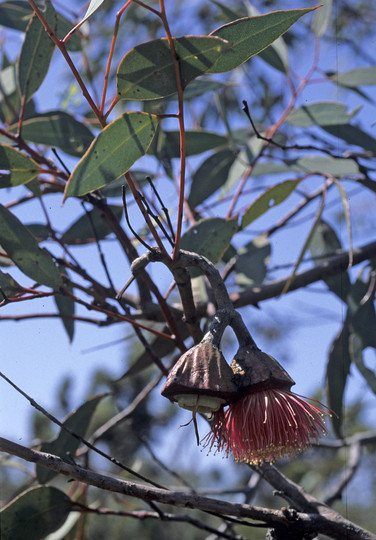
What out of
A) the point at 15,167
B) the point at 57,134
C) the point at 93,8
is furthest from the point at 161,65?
the point at 57,134

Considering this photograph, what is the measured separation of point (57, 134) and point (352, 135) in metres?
0.41

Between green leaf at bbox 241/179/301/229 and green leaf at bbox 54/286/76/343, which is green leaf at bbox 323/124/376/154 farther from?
green leaf at bbox 54/286/76/343

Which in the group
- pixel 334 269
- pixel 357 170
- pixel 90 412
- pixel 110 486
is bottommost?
pixel 110 486

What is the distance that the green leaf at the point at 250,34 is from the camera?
449mm

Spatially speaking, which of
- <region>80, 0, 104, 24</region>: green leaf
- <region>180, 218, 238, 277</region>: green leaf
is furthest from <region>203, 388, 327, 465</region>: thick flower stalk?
<region>80, 0, 104, 24</region>: green leaf

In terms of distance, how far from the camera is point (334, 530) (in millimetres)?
542

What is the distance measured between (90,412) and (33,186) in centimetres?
30

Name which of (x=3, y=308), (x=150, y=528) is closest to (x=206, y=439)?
(x=3, y=308)

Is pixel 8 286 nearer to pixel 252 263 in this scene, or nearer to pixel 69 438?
pixel 69 438

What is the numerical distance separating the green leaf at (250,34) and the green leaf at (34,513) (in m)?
0.49

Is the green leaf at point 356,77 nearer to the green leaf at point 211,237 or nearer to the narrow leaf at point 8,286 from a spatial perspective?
the green leaf at point 211,237

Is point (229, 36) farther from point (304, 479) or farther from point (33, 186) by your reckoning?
point (304, 479)

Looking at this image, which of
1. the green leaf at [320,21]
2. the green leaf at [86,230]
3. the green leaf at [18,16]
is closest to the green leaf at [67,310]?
the green leaf at [86,230]

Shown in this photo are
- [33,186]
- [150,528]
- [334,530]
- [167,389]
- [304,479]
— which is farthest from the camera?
[304,479]
